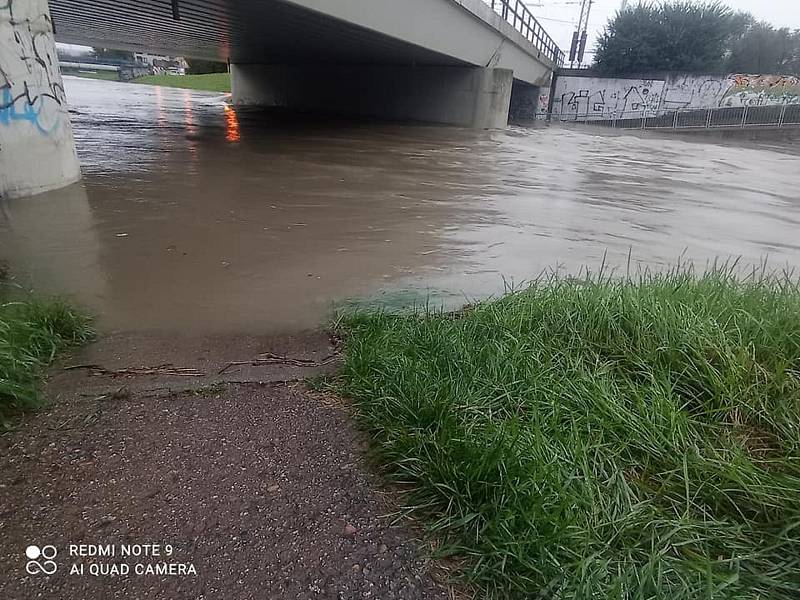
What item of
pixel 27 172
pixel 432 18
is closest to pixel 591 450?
pixel 27 172

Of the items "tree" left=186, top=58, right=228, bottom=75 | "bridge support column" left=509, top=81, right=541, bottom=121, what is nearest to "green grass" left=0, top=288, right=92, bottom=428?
"bridge support column" left=509, top=81, right=541, bottom=121

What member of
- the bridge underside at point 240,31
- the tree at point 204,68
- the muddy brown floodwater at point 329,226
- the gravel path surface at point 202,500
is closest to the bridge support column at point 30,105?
the muddy brown floodwater at point 329,226

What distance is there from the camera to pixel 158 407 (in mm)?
2977

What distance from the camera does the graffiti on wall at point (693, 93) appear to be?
42.2 meters

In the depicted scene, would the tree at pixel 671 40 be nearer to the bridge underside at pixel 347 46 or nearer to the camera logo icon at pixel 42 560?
the bridge underside at pixel 347 46

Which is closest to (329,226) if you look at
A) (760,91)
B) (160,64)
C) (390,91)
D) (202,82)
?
(390,91)

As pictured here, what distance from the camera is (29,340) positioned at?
3318 mm

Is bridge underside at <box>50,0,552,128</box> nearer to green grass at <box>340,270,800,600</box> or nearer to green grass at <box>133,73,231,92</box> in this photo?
green grass at <box>340,270,800,600</box>

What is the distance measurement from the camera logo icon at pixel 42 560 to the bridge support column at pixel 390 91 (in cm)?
2615

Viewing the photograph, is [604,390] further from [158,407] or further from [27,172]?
[27,172]

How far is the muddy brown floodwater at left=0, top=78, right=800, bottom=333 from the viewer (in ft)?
16.1

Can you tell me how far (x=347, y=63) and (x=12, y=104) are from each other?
80.5 ft

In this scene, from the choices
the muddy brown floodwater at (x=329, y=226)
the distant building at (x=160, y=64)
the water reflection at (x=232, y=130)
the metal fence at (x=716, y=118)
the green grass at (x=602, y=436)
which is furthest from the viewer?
the distant building at (x=160, y=64)

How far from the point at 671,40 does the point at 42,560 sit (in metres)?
52.8
